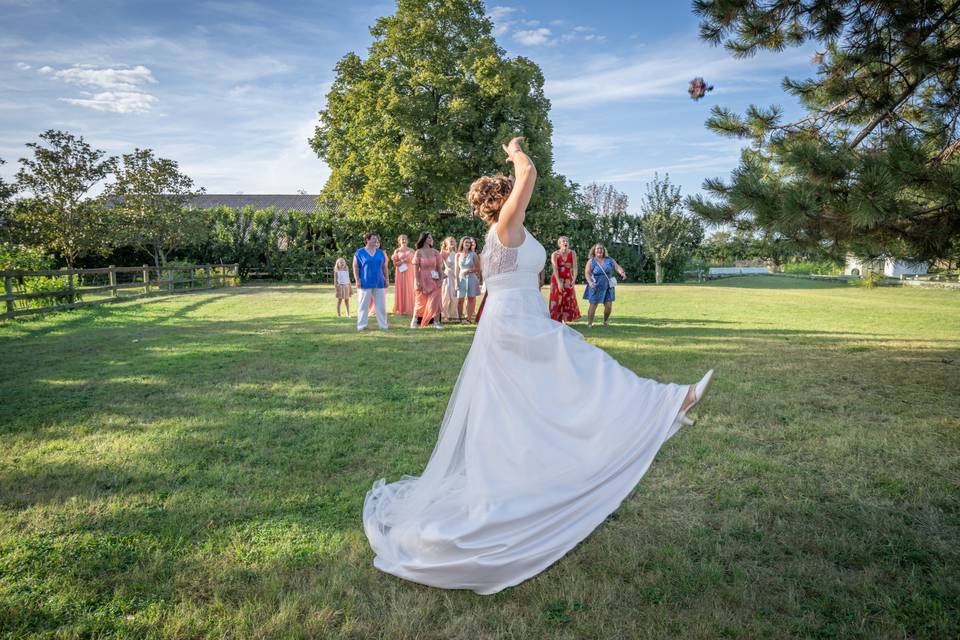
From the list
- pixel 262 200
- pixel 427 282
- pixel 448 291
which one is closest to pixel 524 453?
pixel 427 282

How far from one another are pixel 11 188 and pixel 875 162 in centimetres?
3106

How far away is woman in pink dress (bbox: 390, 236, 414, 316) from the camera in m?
14.4

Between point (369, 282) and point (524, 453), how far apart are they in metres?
10.1

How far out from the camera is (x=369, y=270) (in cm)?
1270

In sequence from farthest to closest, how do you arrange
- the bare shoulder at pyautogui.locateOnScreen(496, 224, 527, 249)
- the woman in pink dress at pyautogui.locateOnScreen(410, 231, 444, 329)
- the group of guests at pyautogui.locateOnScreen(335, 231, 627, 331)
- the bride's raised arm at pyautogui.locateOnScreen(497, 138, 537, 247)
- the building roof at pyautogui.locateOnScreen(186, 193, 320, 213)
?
the building roof at pyautogui.locateOnScreen(186, 193, 320, 213)
the woman in pink dress at pyautogui.locateOnScreen(410, 231, 444, 329)
the group of guests at pyautogui.locateOnScreen(335, 231, 627, 331)
the bare shoulder at pyautogui.locateOnScreen(496, 224, 527, 249)
the bride's raised arm at pyautogui.locateOnScreen(497, 138, 537, 247)

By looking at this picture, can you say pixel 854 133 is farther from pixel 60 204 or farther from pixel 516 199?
pixel 60 204

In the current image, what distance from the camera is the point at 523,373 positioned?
3170 mm

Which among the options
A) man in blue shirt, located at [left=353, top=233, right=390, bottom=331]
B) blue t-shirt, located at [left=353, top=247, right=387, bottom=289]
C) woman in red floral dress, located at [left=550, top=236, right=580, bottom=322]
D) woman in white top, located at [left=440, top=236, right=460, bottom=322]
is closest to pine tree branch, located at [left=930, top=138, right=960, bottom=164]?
woman in red floral dress, located at [left=550, top=236, right=580, bottom=322]

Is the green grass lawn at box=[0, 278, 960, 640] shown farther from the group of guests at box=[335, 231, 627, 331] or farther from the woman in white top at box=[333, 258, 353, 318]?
the woman in white top at box=[333, 258, 353, 318]

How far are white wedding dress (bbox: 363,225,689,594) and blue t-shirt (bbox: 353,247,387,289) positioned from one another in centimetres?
956

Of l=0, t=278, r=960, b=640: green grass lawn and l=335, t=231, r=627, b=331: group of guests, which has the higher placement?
l=335, t=231, r=627, b=331: group of guests

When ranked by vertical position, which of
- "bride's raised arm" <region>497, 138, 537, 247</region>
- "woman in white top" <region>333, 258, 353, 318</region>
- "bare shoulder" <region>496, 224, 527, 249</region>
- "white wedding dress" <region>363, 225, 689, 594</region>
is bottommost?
"white wedding dress" <region>363, 225, 689, 594</region>

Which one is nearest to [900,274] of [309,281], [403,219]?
[403,219]

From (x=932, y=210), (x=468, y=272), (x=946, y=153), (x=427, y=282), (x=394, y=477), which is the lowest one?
(x=394, y=477)
